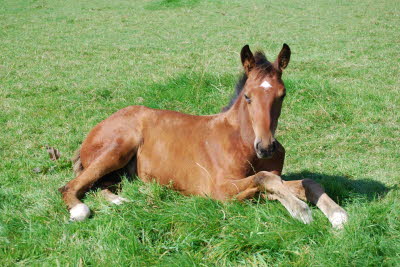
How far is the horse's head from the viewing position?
3678 mm

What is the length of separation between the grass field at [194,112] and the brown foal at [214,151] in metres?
0.18

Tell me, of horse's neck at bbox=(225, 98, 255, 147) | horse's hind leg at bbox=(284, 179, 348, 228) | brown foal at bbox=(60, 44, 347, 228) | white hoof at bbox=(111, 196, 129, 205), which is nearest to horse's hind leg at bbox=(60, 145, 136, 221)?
brown foal at bbox=(60, 44, 347, 228)

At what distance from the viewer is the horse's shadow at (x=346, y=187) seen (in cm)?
419

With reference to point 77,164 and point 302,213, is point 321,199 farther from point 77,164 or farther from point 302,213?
point 77,164

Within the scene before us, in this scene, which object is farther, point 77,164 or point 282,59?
point 77,164

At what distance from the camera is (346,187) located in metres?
4.63

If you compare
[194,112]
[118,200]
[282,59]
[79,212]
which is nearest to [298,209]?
[282,59]

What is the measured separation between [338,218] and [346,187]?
1301 mm

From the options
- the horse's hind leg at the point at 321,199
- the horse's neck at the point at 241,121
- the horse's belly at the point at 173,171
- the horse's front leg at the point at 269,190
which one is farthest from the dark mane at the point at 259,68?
the horse's hind leg at the point at 321,199

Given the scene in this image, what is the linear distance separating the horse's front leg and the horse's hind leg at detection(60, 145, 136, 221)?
1.18 meters

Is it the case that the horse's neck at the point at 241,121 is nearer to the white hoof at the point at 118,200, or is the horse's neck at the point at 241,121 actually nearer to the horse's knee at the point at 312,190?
the horse's knee at the point at 312,190

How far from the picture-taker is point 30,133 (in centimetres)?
681

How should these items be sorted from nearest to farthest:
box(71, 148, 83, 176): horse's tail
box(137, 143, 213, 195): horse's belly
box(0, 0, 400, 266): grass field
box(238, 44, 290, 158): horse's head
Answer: box(0, 0, 400, 266): grass field < box(238, 44, 290, 158): horse's head < box(137, 143, 213, 195): horse's belly < box(71, 148, 83, 176): horse's tail

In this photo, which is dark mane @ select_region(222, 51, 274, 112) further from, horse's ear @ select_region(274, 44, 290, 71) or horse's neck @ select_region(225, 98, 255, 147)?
horse's neck @ select_region(225, 98, 255, 147)
